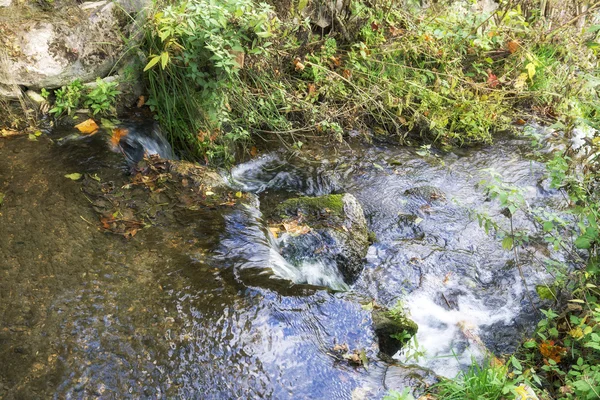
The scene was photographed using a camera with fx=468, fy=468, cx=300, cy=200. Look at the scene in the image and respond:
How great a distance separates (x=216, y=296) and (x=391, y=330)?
1222 mm

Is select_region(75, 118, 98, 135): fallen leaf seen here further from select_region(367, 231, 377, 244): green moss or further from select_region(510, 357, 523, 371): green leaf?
select_region(510, 357, 523, 371): green leaf

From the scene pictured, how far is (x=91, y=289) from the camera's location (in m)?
3.04

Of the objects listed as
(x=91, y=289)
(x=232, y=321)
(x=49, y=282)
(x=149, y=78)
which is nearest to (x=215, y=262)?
(x=232, y=321)

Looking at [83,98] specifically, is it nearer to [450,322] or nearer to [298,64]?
[298,64]

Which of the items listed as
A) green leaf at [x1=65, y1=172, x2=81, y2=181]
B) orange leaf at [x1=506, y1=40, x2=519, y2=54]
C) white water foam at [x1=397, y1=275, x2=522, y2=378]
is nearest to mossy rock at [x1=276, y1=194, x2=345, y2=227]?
white water foam at [x1=397, y1=275, x2=522, y2=378]

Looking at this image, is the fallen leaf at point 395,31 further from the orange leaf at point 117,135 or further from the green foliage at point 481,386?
the green foliage at point 481,386

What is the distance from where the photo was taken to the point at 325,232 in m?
4.12

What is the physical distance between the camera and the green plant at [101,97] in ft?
14.8

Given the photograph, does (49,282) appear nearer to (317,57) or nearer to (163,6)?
(163,6)

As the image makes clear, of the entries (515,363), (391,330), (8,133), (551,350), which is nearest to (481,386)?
(515,363)

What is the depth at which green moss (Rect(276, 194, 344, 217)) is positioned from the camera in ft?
14.3

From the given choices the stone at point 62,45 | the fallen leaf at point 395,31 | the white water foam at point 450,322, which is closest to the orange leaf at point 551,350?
the white water foam at point 450,322

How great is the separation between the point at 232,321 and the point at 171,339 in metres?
0.39

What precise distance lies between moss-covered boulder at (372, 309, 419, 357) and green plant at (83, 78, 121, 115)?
3.23 meters
